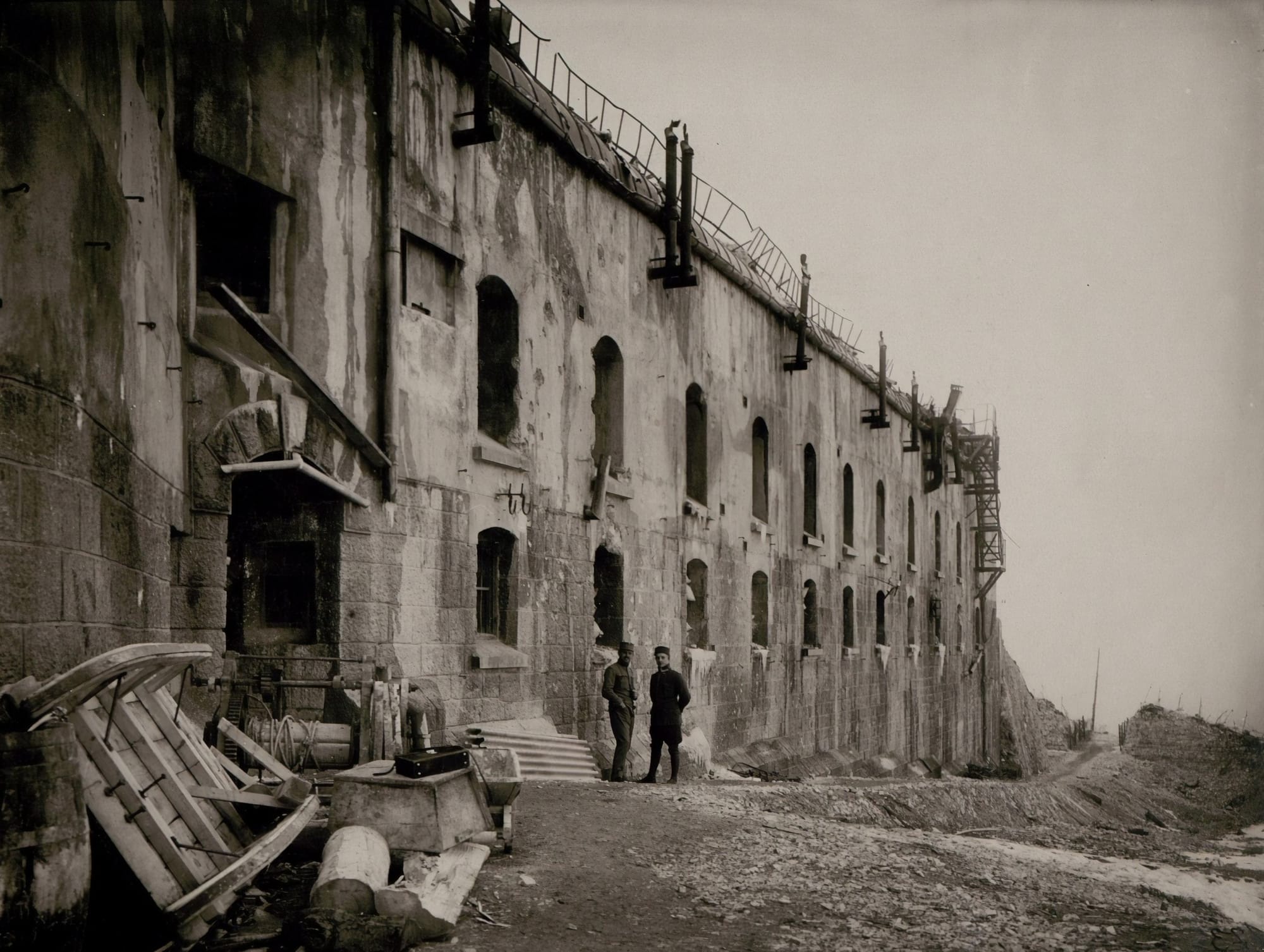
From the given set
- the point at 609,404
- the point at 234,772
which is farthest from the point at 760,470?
the point at 234,772

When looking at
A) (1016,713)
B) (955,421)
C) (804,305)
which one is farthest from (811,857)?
(1016,713)

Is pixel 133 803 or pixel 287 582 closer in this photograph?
pixel 133 803

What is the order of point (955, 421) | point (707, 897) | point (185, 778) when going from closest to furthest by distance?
point (185, 778)
point (707, 897)
point (955, 421)

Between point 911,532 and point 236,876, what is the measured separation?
24615 millimetres

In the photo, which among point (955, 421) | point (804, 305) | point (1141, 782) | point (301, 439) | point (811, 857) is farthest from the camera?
point (955, 421)

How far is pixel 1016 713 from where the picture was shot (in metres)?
37.6

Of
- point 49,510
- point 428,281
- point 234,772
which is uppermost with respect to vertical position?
point 428,281

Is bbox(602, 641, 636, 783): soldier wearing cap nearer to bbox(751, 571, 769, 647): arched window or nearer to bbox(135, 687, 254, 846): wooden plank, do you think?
bbox(135, 687, 254, 846): wooden plank

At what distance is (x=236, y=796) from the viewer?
5785mm

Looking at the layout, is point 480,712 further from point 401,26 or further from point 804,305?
point 804,305

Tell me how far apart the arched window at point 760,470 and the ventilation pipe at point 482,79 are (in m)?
8.76

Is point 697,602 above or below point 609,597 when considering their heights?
below

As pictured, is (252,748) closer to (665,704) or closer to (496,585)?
(496,585)

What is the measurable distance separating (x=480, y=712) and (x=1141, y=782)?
22.1 m
